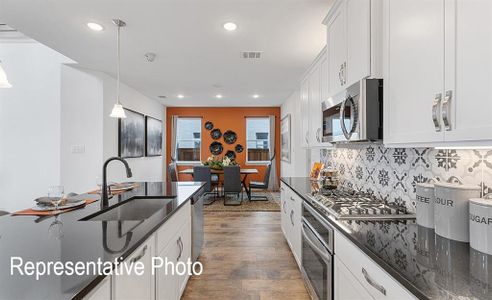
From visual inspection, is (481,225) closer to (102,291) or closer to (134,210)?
(102,291)

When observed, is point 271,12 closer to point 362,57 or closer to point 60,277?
point 362,57

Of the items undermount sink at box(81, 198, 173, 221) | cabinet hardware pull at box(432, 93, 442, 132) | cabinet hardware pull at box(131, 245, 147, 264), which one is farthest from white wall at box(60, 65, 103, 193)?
cabinet hardware pull at box(432, 93, 442, 132)

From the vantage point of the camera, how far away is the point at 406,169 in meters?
1.66

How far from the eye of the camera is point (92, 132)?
4195 mm

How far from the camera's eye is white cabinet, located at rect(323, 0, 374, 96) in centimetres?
143

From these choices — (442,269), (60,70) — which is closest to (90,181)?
(60,70)

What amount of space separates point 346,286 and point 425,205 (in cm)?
58

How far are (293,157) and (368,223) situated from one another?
4.44 meters

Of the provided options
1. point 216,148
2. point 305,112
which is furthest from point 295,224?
point 216,148

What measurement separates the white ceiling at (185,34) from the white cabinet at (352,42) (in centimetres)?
45

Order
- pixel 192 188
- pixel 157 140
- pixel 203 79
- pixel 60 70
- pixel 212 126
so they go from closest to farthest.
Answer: pixel 192 188
pixel 60 70
pixel 203 79
pixel 157 140
pixel 212 126

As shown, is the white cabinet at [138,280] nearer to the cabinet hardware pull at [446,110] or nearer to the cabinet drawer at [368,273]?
the cabinet drawer at [368,273]

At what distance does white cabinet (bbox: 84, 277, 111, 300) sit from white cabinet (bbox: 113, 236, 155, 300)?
37 mm

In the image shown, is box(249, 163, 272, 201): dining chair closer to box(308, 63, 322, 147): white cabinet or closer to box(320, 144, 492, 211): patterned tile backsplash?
box(308, 63, 322, 147): white cabinet
